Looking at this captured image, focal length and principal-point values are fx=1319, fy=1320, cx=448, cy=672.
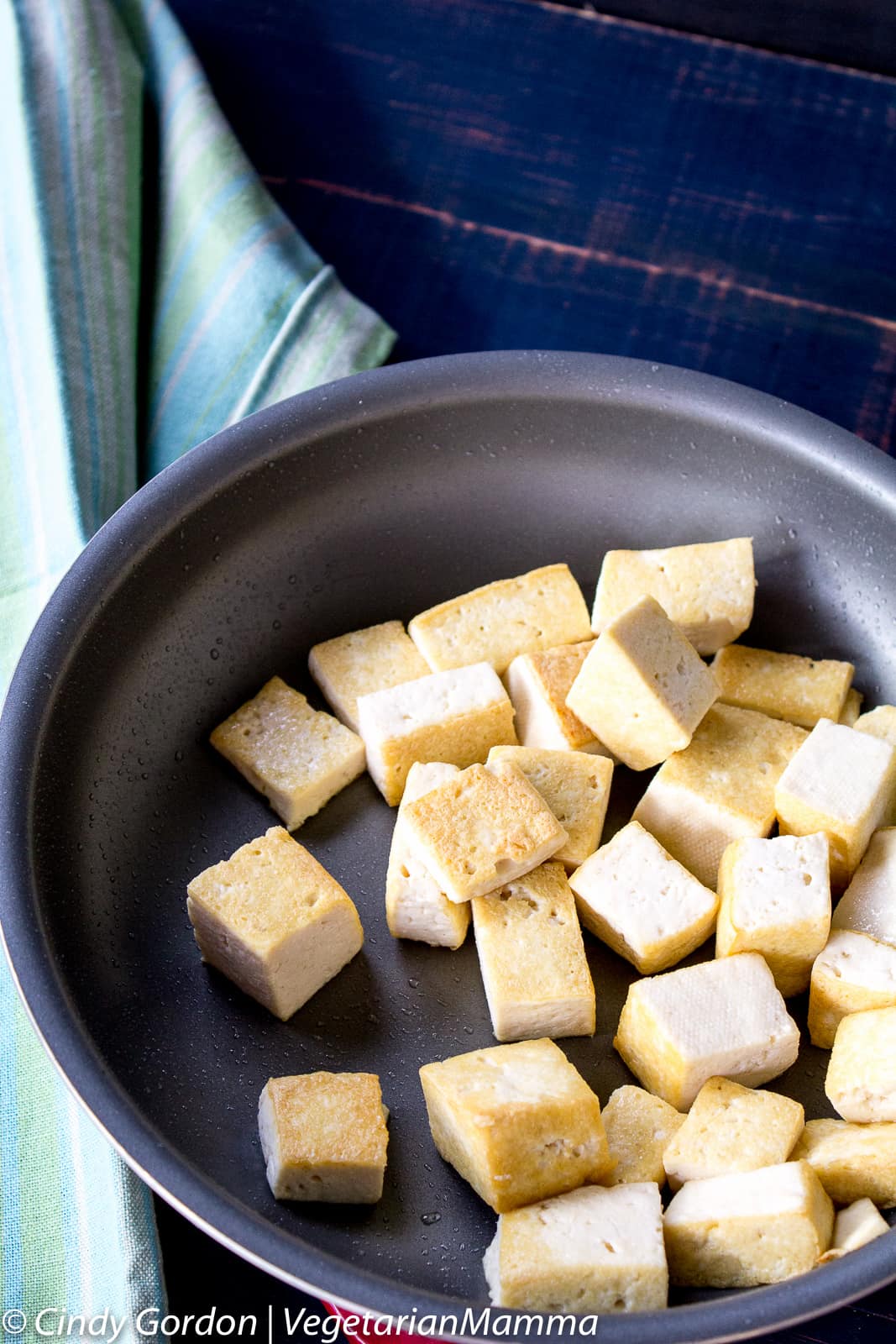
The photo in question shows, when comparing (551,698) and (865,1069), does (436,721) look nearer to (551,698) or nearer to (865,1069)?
(551,698)

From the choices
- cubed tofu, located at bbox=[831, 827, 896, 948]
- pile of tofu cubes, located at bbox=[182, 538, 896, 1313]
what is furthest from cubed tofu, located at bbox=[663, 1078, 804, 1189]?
cubed tofu, located at bbox=[831, 827, 896, 948]

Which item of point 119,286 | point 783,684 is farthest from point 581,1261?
point 119,286

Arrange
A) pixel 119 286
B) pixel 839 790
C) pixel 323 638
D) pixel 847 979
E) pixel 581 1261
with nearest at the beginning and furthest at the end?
pixel 581 1261 → pixel 847 979 → pixel 839 790 → pixel 323 638 → pixel 119 286

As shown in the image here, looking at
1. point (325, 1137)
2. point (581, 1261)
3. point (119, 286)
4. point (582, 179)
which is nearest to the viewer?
point (581, 1261)

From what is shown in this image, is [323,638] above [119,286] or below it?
below

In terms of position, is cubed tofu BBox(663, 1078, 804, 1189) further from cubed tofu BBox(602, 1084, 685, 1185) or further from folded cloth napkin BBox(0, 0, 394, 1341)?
folded cloth napkin BBox(0, 0, 394, 1341)

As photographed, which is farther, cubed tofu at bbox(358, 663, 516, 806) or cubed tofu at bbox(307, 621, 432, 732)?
cubed tofu at bbox(307, 621, 432, 732)
